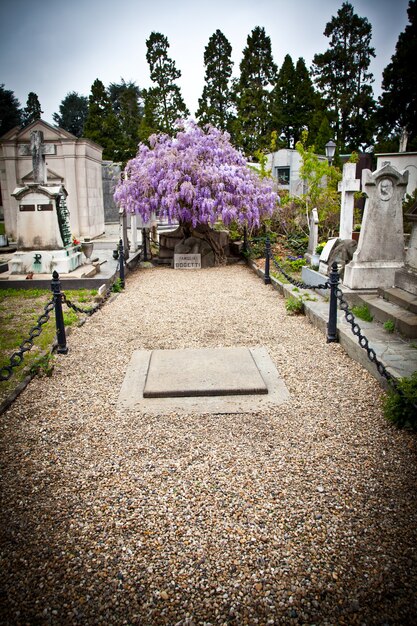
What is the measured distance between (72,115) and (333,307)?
196 ft

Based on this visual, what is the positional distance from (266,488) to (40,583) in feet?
4.65

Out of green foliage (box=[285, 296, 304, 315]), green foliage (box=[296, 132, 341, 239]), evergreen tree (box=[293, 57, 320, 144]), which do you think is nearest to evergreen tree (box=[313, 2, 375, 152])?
evergreen tree (box=[293, 57, 320, 144])

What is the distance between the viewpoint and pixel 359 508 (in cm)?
266

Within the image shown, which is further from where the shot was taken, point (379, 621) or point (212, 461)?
point (212, 461)

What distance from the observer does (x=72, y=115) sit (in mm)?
56125

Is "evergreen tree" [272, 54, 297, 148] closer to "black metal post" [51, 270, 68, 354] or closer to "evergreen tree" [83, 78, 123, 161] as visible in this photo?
"evergreen tree" [83, 78, 123, 161]

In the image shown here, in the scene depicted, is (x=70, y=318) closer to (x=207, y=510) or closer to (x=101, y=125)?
(x=207, y=510)

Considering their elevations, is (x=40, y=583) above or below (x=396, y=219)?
below

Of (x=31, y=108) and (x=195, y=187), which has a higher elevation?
(x=31, y=108)

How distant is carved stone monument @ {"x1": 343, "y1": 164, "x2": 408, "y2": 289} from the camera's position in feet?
22.6

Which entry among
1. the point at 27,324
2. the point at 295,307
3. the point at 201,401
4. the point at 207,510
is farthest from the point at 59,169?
the point at 207,510

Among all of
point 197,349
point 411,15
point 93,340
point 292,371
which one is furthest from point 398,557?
point 411,15

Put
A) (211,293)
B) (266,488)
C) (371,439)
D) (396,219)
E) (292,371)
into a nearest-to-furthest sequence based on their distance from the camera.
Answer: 1. (266,488)
2. (371,439)
3. (292,371)
4. (396,219)
5. (211,293)

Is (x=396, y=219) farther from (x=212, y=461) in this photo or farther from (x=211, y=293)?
(x=212, y=461)
